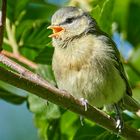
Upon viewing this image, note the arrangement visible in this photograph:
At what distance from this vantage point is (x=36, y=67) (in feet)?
10.2

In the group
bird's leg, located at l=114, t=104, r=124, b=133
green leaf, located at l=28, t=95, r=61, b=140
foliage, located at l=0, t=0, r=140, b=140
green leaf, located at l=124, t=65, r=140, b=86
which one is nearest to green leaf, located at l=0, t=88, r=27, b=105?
foliage, located at l=0, t=0, r=140, b=140

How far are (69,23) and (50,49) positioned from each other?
2.37 ft

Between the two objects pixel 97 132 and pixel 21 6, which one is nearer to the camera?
pixel 97 132

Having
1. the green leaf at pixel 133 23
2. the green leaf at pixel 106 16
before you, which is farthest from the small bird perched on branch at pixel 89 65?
the green leaf at pixel 106 16

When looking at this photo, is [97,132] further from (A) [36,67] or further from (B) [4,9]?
(B) [4,9]

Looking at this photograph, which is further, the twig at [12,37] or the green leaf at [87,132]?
the twig at [12,37]

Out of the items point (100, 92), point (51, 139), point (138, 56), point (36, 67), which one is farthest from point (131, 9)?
point (51, 139)

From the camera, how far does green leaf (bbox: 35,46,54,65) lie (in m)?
3.02

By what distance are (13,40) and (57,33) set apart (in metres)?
0.43

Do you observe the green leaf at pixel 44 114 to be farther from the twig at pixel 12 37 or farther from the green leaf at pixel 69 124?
the twig at pixel 12 37

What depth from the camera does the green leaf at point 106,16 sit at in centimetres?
293

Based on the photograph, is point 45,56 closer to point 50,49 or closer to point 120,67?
point 50,49

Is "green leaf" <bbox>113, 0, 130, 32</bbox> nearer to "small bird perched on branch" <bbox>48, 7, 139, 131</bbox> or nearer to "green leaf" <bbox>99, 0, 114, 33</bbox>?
"small bird perched on branch" <bbox>48, 7, 139, 131</bbox>

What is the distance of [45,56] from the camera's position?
308 cm
